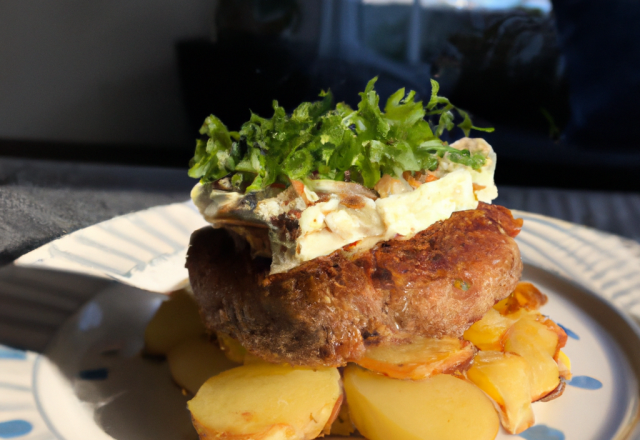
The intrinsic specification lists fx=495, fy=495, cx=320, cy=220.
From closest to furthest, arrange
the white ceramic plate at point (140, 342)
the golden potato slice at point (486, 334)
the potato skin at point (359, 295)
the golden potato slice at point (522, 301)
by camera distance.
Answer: the potato skin at point (359, 295) → the white ceramic plate at point (140, 342) → the golden potato slice at point (486, 334) → the golden potato slice at point (522, 301)

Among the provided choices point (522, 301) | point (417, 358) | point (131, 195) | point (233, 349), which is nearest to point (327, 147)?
point (417, 358)

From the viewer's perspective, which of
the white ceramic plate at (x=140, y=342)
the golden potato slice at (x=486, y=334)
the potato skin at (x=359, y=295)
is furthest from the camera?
the golden potato slice at (x=486, y=334)

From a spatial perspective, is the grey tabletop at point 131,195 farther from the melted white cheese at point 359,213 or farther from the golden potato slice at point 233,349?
the melted white cheese at point 359,213

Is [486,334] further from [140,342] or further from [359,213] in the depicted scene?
[140,342]

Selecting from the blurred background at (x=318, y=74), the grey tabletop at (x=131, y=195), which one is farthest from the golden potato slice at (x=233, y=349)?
the blurred background at (x=318, y=74)

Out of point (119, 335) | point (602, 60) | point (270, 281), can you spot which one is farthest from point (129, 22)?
point (602, 60)

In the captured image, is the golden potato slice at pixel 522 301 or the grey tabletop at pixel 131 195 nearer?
the golden potato slice at pixel 522 301
